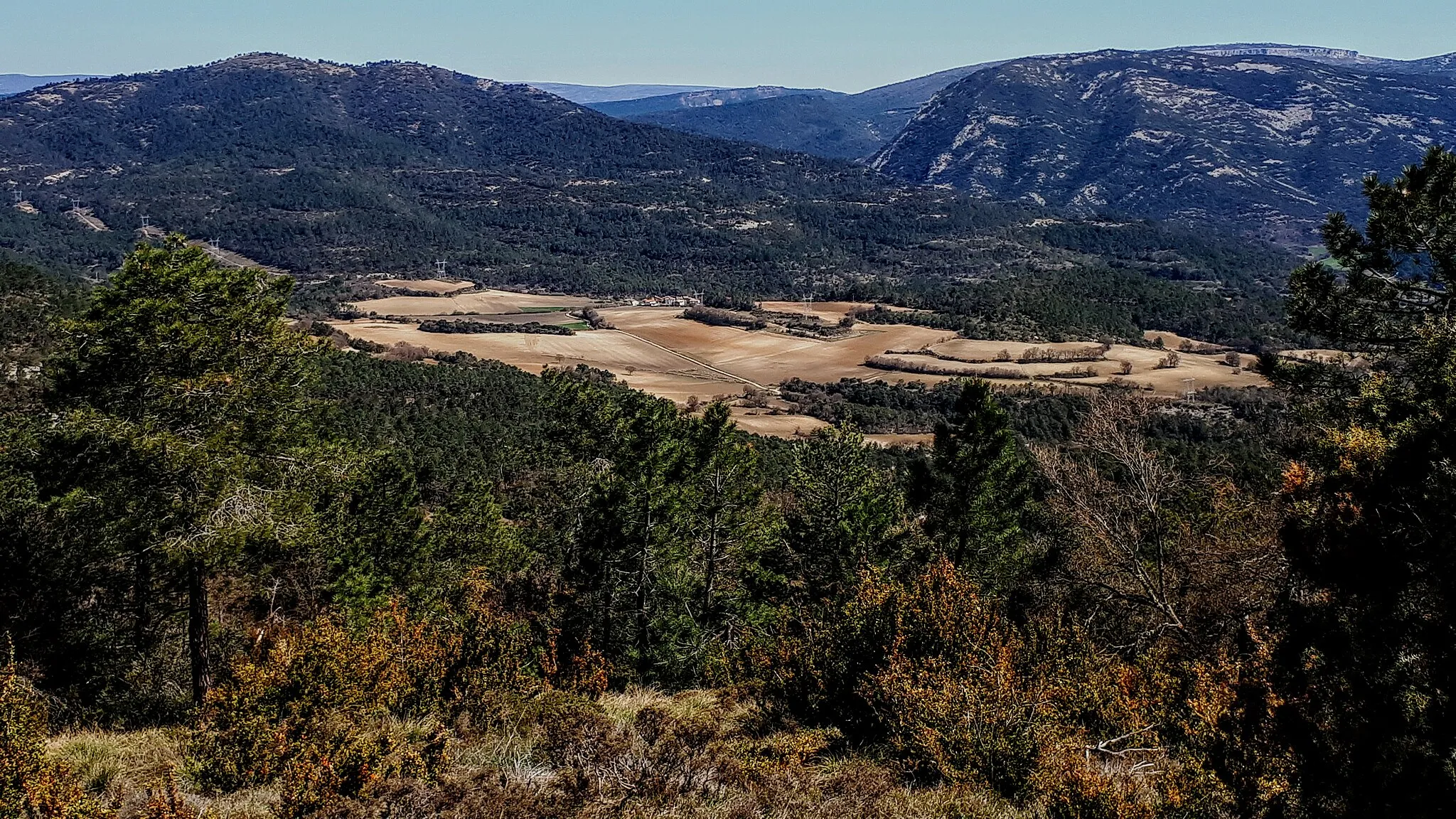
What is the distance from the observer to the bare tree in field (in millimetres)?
17094

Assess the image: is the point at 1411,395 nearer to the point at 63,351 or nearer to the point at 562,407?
the point at 63,351

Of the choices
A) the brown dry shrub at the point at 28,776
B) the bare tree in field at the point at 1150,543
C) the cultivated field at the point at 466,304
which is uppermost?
the brown dry shrub at the point at 28,776

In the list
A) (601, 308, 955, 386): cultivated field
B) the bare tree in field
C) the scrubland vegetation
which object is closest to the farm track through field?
(601, 308, 955, 386): cultivated field

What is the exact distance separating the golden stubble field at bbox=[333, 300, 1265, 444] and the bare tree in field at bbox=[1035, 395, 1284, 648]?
54502 mm

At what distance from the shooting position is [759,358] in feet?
391

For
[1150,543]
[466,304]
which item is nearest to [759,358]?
[466,304]

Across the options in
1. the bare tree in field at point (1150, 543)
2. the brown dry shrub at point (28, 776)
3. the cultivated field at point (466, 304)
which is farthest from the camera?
the cultivated field at point (466, 304)

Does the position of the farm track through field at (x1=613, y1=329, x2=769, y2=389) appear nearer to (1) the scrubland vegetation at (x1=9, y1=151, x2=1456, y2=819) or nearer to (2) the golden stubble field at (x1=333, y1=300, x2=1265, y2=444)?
(2) the golden stubble field at (x1=333, y1=300, x2=1265, y2=444)

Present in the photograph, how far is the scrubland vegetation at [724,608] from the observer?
7.16 m

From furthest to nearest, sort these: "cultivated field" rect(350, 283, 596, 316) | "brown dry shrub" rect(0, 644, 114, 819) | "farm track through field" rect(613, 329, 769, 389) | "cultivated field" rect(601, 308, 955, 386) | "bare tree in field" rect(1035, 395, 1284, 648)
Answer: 1. "cultivated field" rect(350, 283, 596, 316)
2. "cultivated field" rect(601, 308, 955, 386)
3. "farm track through field" rect(613, 329, 769, 389)
4. "bare tree in field" rect(1035, 395, 1284, 648)
5. "brown dry shrub" rect(0, 644, 114, 819)

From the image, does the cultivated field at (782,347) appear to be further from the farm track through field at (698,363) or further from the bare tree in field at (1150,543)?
the bare tree in field at (1150,543)

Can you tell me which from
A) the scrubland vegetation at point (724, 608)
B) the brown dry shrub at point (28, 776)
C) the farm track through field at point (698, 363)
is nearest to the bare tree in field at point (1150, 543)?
the scrubland vegetation at point (724, 608)

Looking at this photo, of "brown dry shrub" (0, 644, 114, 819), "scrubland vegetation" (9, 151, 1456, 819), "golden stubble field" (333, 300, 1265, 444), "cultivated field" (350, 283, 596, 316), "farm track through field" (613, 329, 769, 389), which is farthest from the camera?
"cultivated field" (350, 283, 596, 316)

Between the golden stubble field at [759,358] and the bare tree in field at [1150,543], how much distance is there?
54502 millimetres
